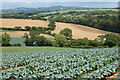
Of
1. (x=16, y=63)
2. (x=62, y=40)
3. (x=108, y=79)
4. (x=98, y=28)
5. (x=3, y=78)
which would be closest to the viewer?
(x=108, y=79)

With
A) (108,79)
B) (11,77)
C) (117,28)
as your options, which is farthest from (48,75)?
(117,28)

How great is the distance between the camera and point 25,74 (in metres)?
A: 15.7

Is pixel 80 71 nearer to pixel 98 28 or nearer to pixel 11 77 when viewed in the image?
pixel 11 77

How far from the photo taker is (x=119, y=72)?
16078 mm

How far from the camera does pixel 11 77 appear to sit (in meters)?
15.8

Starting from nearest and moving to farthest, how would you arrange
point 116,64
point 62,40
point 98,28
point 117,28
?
point 116,64 → point 62,40 → point 117,28 → point 98,28

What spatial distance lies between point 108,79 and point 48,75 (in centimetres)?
519

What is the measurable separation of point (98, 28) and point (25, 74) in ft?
372

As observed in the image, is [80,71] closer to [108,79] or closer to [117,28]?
[108,79]

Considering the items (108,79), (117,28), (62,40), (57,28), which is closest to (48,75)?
(108,79)

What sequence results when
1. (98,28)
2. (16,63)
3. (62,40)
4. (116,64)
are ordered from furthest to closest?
1. (98,28)
2. (62,40)
3. (16,63)
4. (116,64)

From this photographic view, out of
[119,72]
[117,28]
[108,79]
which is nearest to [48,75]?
[108,79]

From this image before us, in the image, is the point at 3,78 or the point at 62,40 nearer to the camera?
the point at 3,78

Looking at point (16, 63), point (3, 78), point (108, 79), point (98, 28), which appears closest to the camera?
point (108, 79)
